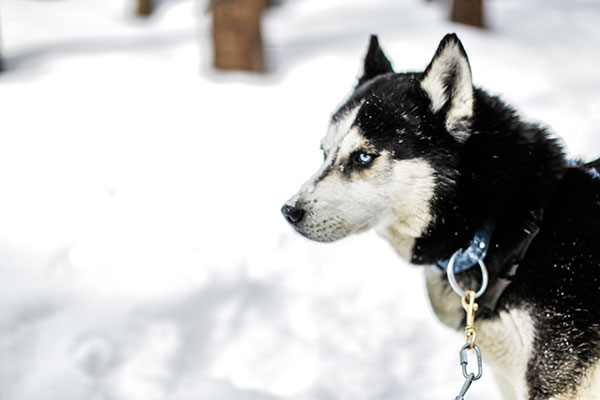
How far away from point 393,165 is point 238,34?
3558 millimetres

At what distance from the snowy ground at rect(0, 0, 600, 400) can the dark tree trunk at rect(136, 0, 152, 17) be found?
11.9 feet

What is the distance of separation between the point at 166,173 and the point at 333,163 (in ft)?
6.49

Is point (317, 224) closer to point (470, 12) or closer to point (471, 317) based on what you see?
point (471, 317)

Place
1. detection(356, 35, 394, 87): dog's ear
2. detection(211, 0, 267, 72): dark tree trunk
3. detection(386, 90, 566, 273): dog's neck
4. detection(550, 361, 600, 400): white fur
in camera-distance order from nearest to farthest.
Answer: detection(550, 361, 600, 400): white fur
detection(386, 90, 566, 273): dog's neck
detection(356, 35, 394, 87): dog's ear
detection(211, 0, 267, 72): dark tree trunk

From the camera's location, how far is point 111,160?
3.44 meters

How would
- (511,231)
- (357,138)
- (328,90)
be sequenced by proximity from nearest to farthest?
1. (511,231)
2. (357,138)
3. (328,90)

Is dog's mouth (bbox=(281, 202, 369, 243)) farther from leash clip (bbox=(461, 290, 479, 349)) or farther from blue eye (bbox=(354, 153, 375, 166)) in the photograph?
leash clip (bbox=(461, 290, 479, 349))

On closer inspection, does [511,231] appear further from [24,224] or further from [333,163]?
[24,224]

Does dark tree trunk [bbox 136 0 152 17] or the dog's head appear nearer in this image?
the dog's head

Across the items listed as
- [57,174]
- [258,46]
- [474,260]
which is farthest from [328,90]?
[474,260]

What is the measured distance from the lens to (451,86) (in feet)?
5.47

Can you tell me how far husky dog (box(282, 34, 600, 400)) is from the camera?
1554mm

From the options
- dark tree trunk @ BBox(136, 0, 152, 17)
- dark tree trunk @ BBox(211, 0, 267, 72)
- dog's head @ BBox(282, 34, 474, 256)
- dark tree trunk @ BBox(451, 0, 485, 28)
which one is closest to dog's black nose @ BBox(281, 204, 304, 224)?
dog's head @ BBox(282, 34, 474, 256)

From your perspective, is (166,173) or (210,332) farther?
Answer: (166,173)
